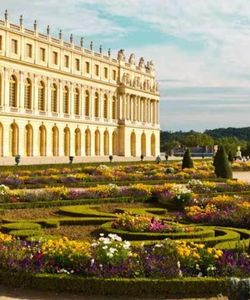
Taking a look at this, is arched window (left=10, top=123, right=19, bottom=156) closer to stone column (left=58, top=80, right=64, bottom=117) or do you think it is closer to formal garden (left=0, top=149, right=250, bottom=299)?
stone column (left=58, top=80, right=64, bottom=117)

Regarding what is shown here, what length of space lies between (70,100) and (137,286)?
53.7m

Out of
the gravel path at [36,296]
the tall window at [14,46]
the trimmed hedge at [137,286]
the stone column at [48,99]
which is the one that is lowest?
the gravel path at [36,296]

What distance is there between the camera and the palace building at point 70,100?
5116cm

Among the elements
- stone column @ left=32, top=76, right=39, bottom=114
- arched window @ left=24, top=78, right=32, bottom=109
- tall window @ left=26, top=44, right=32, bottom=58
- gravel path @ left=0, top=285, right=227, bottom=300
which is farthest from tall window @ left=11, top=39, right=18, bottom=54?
gravel path @ left=0, top=285, right=227, bottom=300

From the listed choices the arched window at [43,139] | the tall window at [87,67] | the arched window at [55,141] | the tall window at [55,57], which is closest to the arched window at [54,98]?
the arched window at [55,141]

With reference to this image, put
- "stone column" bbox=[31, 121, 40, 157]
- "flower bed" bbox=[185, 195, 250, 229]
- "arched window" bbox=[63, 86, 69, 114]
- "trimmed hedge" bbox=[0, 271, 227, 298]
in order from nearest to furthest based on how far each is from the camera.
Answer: "trimmed hedge" bbox=[0, 271, 227, 298]
"flower bed" bbox=[185, 195, 250, 229]
"stone column" bbox=[31, 121, 40, 157]
"arched window" bbox=[63, 86, 69, 114]

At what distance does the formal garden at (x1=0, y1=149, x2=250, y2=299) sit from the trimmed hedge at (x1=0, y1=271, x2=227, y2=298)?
0.05ft

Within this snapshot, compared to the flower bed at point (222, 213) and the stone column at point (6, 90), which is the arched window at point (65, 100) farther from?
the flower bed at point (222, 213)

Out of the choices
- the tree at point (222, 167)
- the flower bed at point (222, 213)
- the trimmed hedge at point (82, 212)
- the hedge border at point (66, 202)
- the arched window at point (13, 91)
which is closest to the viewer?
the flower bed at point (222, 213)

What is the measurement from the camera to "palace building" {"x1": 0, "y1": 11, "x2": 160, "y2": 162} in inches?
2014

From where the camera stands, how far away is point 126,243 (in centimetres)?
843

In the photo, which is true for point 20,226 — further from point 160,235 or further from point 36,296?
point 36,296

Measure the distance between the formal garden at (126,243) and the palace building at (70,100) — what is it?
32.6m

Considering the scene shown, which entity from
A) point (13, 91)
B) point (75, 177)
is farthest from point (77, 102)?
point (75, 177)
